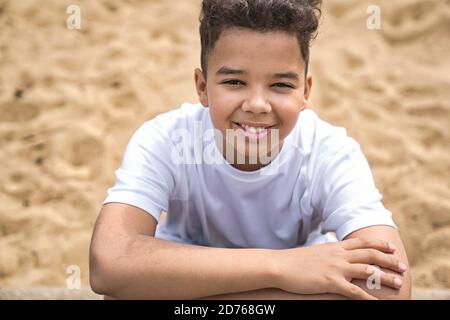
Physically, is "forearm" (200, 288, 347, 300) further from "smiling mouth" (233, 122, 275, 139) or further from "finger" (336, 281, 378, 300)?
"smiling mouth" (233, 122, 275, 139)

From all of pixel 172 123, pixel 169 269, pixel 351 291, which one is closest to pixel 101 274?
pixel 169 269

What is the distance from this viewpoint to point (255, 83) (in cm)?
170

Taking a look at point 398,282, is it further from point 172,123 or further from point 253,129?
point 172,123

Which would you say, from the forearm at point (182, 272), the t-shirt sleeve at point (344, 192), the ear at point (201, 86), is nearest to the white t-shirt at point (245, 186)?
the t-shirt sleeve at point (344, 192)

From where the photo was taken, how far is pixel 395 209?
119 inches

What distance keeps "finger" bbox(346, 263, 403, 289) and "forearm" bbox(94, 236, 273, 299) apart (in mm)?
234

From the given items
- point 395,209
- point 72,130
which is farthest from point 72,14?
point 395,209

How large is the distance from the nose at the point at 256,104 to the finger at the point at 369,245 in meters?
0.45

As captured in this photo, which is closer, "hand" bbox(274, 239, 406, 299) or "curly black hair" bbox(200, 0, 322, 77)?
"hand" bbox(274, 239, 406, 299)

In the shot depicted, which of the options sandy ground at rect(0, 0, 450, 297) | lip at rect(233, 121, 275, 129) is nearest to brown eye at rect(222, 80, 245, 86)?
lip at rect(233, 121, 275, 129)

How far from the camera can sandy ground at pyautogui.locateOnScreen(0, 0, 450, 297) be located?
113 inches

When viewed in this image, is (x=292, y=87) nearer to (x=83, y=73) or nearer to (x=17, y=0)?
(x=83, y=73)

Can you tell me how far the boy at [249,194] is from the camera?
1.58 meters

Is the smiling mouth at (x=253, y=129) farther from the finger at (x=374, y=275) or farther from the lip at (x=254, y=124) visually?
the finger at (x=374, y=275)
